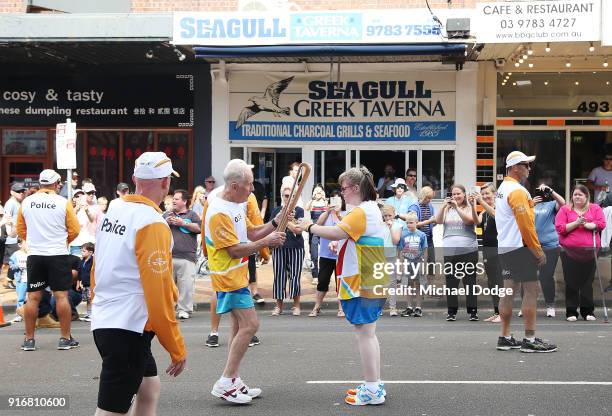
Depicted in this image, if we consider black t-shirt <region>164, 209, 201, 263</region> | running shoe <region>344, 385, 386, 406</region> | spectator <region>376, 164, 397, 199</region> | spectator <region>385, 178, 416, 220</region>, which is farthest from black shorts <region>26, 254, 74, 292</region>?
spectator <region>376, 164, 397, 199</region>

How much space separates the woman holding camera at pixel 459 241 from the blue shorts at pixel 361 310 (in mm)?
4895

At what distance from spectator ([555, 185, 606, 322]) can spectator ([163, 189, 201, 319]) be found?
5123mm

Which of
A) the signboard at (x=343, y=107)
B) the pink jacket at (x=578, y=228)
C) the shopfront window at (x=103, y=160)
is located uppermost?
the signboard at (x=343, y=107)

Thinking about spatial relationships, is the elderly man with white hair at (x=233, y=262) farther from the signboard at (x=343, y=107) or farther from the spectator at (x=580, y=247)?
the signboard at (x=343, y=107)

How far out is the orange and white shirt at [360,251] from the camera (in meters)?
6.65

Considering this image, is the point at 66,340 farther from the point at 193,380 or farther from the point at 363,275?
the point at 363,275

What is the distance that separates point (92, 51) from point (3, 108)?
3.38 m

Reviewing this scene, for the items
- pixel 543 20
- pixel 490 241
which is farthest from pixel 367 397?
pixel 543 20

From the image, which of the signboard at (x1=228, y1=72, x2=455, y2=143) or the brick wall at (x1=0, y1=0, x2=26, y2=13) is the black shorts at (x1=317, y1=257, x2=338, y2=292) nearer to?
the signboard at (x1=228, y1=72, x2=455, y2=143)

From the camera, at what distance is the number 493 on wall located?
18.3 metres

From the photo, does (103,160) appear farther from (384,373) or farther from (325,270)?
(384,373)

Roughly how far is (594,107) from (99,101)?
1114cm

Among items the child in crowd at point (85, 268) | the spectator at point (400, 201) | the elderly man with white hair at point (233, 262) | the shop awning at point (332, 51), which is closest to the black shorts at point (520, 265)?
the elderly man with white hair at point (233, 262)

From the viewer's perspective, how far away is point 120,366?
457cm
